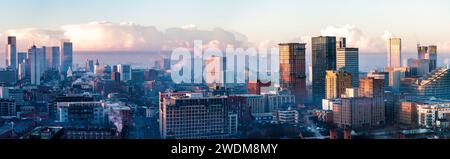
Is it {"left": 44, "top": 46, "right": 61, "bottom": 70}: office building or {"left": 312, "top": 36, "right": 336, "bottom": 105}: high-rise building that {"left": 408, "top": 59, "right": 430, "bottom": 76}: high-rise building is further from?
{"left": 44, "top": 46, "right": 61, "bottom": 70}: office building

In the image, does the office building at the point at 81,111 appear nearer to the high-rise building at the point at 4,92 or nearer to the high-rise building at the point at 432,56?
the high-rise building at the point at 4,92

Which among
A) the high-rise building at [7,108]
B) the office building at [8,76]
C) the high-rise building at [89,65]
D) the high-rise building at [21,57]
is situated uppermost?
the high-rise building at [21,57]

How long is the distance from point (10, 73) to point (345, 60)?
3.21 m

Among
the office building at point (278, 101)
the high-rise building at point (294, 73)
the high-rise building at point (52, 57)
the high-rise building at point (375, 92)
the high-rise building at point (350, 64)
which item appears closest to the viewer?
the high-rise building at point (52, 57)

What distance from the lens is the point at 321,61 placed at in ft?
17.0

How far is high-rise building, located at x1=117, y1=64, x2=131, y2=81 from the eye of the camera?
3826mm

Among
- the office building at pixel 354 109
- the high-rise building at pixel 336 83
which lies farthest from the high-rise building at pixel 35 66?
the high-rise building at pixel 336 83

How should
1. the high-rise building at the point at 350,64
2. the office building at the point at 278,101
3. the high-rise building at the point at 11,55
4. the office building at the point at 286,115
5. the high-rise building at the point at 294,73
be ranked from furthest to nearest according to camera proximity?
1. the high-rise building at the point at 350,64
2. the high-rise building at the point at 294,73
3. the office building at the point at 278,101
4. the office building at the point at 286,115
5. the high-rise building at the point at 11,55

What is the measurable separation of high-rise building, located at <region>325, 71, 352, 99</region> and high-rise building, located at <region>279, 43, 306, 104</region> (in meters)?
0.24

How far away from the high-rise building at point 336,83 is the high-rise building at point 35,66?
251cm

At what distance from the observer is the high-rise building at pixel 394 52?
12.2 ft

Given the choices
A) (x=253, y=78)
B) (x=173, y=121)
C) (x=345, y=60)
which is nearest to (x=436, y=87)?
(x=345, y=60)
